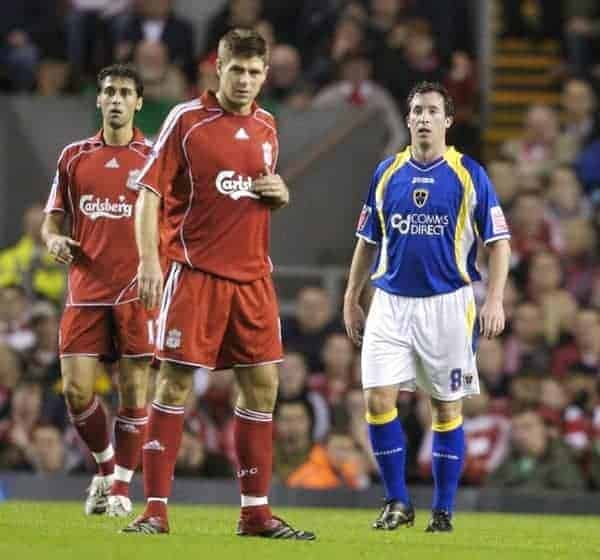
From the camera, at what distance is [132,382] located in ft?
37.3

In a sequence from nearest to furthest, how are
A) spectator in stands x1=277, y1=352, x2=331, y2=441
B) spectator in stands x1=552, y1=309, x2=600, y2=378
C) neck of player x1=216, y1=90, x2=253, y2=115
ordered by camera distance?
neck of player x1=216, y1=90, x2=253, y2=115 < spectator in stands x1=277, y1=352, x2=331, y2=441 < spectator in stands x1=552, y1=309, x2=600, y2=378

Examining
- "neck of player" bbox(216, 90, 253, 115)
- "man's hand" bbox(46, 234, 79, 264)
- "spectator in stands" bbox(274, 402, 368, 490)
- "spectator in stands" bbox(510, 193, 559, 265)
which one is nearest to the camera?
"neck of player" bbox(216, 90, 253, 115)

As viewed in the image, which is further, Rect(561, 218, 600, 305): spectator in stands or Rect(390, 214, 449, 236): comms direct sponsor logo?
Rect(561, 218, 600, 305): spectator in stands

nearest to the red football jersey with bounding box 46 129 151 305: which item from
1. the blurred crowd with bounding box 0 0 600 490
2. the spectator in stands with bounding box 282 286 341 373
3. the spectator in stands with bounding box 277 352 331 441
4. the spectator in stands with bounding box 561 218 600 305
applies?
the blurred crowd with bounding box 0 0 600 490

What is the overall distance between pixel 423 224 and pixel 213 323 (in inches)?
63.8

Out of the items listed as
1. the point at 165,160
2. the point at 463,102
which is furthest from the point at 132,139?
the point at 463,102

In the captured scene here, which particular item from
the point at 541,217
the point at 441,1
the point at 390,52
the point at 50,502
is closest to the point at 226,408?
the point at 50,502

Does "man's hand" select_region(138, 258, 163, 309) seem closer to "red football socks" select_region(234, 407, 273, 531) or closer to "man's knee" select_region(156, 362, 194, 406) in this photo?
"man's knee" select_region(156, 362, 194, 406)

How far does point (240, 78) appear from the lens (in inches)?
366

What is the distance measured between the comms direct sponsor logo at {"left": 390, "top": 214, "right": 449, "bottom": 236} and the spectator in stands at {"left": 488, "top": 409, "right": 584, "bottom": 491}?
4718 millimetres

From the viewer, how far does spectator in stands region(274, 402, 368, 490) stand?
15.1 metres

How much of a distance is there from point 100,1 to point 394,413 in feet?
34.5

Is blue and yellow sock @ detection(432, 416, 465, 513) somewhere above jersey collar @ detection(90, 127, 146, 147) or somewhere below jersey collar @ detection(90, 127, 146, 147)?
below

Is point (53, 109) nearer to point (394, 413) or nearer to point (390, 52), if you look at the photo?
point (390, 52)
